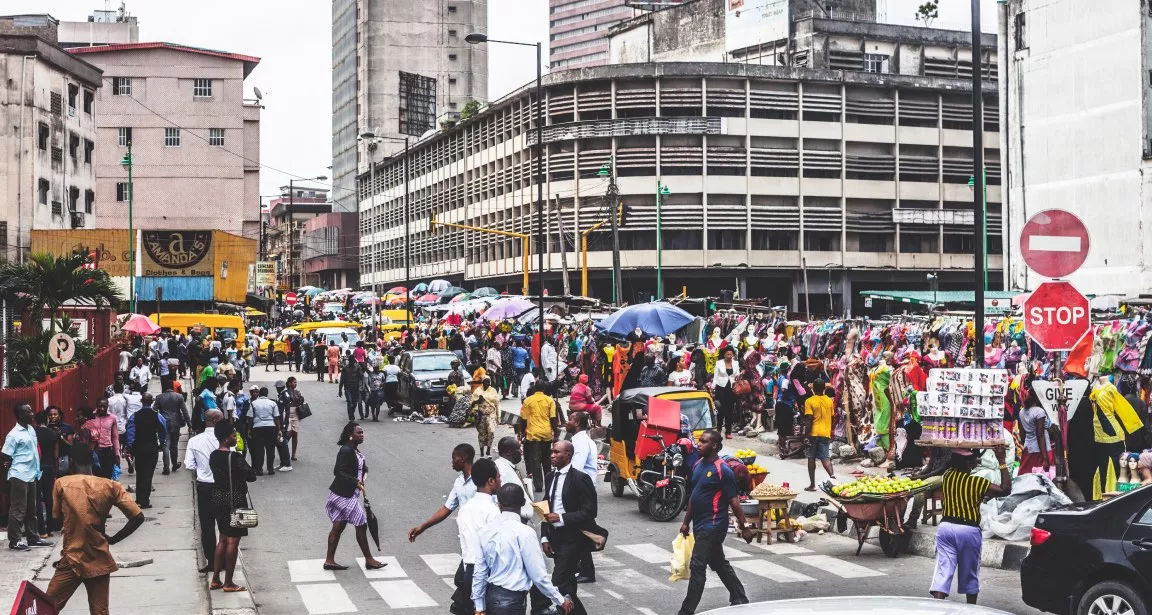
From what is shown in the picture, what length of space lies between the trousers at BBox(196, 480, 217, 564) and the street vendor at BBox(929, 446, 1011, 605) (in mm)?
7262

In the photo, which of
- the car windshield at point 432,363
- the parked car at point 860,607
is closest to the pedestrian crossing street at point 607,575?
the parked car at point 860,607

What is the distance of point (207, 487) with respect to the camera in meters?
13.1

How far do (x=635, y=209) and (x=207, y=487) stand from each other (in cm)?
5493

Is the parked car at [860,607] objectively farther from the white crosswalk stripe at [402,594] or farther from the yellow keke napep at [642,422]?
the yellow keke napep at [642,422]

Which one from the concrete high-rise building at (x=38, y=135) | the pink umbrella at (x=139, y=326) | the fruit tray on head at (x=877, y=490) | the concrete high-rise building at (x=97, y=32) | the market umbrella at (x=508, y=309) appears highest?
the concrete high-rise building at (x=97, y=32)

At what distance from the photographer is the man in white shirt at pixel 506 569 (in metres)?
8.01

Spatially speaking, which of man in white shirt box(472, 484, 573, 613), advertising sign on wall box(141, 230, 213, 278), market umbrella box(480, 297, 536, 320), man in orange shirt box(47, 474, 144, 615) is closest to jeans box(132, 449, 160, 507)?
man in orange shirt box(47, 474, 144, 615)

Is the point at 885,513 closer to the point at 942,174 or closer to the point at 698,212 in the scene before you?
the point at 698,212

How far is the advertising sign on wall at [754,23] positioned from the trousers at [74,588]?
68.7 metres

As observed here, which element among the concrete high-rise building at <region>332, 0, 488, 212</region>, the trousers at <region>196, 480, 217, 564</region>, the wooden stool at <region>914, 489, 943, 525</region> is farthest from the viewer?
the concrete high-rise building at <region>332, 0, 488, 212</region>

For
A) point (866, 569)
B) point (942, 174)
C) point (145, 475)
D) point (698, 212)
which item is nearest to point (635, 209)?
point (698, 212)

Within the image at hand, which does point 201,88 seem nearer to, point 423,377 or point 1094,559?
point 423,377

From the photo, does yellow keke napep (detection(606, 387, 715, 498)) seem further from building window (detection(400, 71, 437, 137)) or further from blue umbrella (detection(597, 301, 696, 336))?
building window (detection(400, 71, 437, 137))

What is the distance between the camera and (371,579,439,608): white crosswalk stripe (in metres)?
11.9
